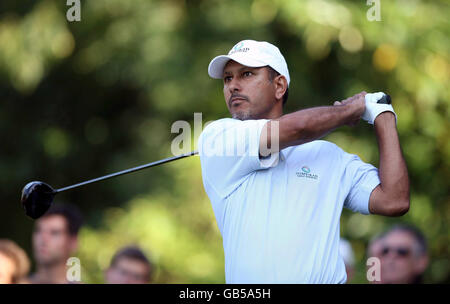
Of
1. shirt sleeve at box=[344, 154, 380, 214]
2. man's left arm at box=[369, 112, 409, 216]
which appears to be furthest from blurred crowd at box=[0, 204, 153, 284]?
man's left arm at box=[369, 112, 409, 216]

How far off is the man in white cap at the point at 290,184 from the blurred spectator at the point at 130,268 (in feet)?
6.76

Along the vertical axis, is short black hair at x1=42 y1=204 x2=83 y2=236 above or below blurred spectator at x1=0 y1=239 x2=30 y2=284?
above

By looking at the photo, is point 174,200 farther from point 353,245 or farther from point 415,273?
point 415,273

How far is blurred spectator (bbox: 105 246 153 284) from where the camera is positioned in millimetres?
5094

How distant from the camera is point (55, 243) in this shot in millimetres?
5324

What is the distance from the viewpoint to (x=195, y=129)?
8.07 meters

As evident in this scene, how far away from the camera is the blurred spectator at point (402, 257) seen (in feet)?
15.5

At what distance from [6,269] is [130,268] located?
36.6 inches

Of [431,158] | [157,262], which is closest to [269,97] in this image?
[157,262]

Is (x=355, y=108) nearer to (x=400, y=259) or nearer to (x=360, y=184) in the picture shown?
(x=360, y=184)

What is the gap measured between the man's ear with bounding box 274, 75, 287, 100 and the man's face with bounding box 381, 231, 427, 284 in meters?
1.79

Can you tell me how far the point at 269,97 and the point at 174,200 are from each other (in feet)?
16.9

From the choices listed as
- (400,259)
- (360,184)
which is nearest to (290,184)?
(360,184)

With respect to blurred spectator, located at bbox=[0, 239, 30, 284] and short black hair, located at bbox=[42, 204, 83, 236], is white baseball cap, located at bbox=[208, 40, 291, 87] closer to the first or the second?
short black hair, located at bbox=[42, 204, 83, 236]
